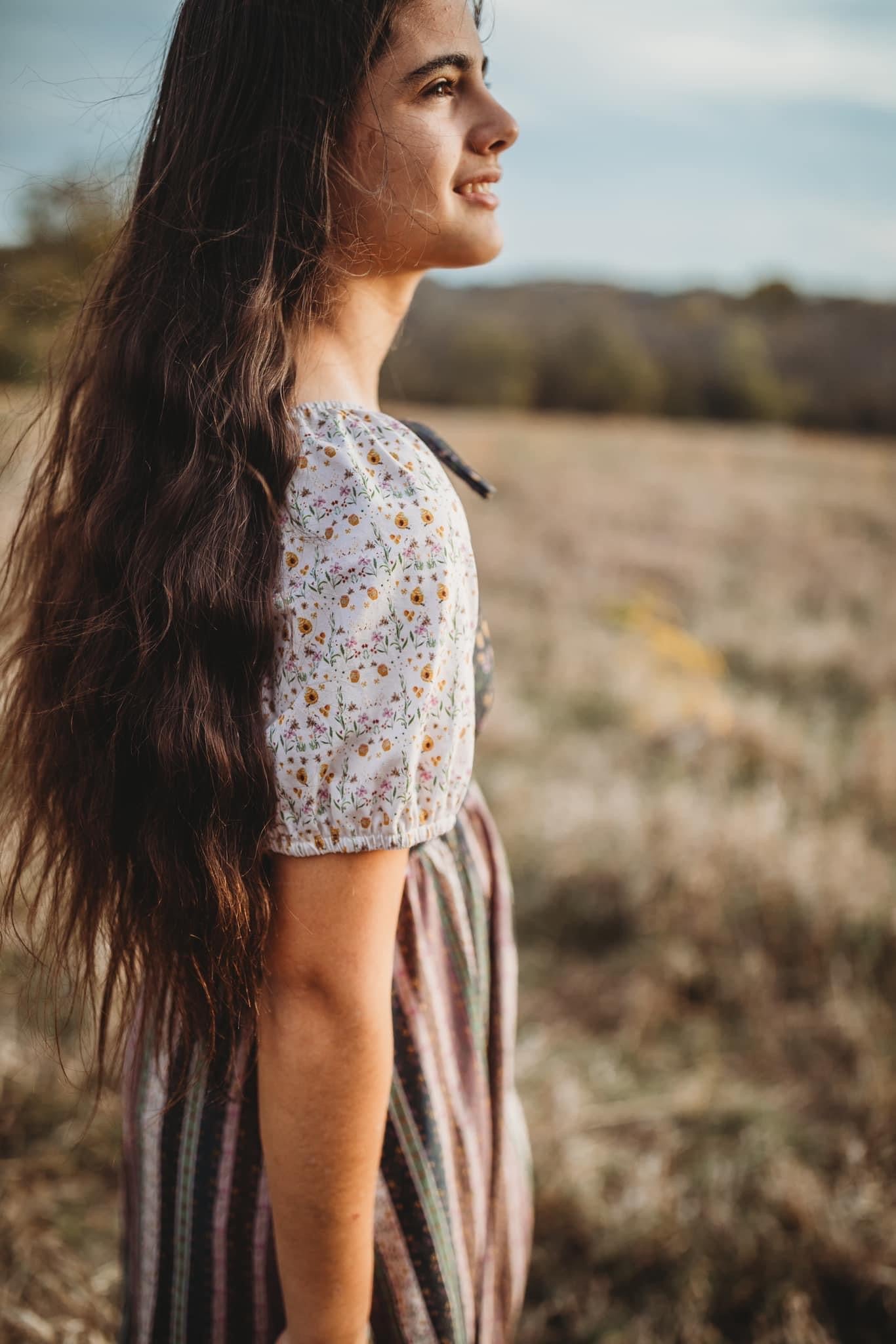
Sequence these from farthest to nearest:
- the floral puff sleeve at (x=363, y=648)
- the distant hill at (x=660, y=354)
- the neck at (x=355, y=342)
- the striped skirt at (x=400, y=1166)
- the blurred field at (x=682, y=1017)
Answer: the distant hill at (x=660, y=354)
the blurred field at (x=682, y=1017)
the striped skirt at (x=400, y=1166)
the neck at (x=355, y=342)
the floral puff sleeve at (x=363, y=648)

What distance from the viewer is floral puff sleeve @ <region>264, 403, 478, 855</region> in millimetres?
756

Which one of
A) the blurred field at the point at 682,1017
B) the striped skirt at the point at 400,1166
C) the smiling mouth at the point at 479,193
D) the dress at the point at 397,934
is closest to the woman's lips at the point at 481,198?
the smiling mouth at the point at 479,193

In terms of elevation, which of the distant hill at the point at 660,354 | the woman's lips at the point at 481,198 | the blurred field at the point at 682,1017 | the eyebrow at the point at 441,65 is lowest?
the blurred field at the point at 682,1017

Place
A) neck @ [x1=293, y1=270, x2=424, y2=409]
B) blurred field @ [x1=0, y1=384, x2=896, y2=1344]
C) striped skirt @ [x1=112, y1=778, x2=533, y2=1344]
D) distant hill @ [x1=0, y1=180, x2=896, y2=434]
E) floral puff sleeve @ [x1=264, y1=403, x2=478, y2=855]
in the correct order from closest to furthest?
floral puff sleeve @ [x1=264, y1=403, x2=478, y2=855], neck @ [x1=293, y1=270, x2=424, y2=409], striped skirt @ [x1=112, y1=778, x2=533, y2=1344], blurred field @ [x1=0, y1=384, x2=896, y2=1344], distant hill @ [x1=0, y1=180, x2=896, y2=434]

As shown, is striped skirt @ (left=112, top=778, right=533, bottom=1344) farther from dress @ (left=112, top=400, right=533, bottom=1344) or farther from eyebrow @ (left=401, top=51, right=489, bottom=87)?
eyebrow @ (left=401, top=51, right=489, bottom=87)

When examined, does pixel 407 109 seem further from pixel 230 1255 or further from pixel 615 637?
pixel 615 637

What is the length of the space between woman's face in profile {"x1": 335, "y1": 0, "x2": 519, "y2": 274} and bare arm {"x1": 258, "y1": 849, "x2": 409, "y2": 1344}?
0.61 metres

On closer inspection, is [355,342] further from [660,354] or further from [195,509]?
[660,354]

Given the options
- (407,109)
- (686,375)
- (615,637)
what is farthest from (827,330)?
(407,109)

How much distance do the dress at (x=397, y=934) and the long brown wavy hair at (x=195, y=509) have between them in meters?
0.04

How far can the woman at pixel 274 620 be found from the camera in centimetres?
77

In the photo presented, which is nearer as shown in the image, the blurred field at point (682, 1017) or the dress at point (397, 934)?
the dress at point (397, 934)

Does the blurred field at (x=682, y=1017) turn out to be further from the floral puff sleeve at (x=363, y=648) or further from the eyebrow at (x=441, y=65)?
the eyebrow at (x=441, y=65)

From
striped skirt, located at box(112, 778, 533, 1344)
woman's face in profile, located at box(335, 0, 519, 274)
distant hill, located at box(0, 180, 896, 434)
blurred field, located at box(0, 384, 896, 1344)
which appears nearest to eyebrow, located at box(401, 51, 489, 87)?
woman's face in profile, located at box(335, 0, 519, 274)
